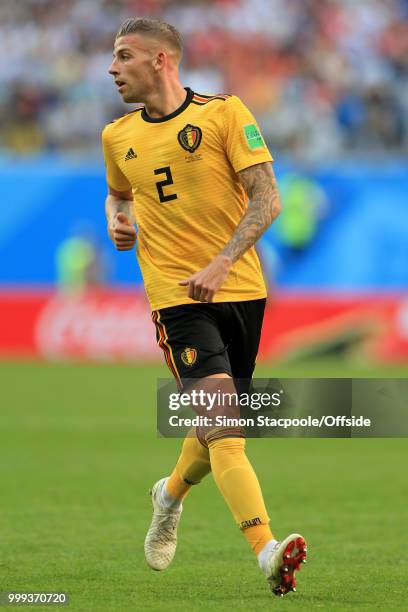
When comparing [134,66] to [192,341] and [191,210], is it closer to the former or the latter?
[191,210]

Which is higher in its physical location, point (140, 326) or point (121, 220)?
point (140, 326)

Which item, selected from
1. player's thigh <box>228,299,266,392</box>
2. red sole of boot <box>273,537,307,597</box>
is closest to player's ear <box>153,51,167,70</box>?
player's thigh <box>228,299,266,392</box>

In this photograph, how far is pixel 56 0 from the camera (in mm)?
24422

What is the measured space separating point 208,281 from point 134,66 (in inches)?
42.9

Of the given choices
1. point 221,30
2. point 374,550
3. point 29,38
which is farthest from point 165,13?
point 374,550

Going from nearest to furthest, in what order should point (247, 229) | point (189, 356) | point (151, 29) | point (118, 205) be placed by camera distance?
1. point (247, 229)
2. point (189, 356)
3. point (151, 29)
4. point (118, 205)

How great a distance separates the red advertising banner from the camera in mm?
20703

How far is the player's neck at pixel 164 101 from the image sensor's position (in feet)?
18.1

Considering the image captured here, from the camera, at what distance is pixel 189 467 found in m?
5.68

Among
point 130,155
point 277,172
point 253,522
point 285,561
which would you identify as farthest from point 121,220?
point 277,172

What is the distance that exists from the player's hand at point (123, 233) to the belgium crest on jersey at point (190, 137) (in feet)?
1.47

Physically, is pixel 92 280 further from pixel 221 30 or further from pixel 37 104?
pixel 221 30

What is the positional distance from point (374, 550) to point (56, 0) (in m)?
19.8

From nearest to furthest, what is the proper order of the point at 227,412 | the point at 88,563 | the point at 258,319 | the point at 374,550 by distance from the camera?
the point at 227,412 < the point at 258,319 < the point at 88,563 < the point at 374,550
